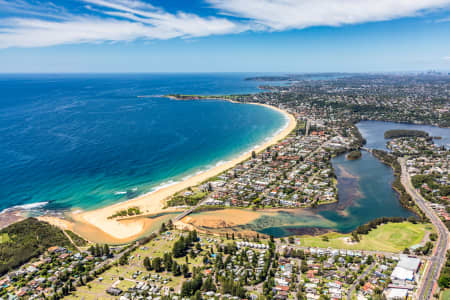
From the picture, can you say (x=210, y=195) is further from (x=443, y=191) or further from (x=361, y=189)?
(x=443, y=191)

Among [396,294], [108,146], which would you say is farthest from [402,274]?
[108,146]

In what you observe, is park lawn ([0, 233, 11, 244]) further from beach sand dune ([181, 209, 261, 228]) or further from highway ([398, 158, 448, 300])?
highway ([398, 158, 448, 300])

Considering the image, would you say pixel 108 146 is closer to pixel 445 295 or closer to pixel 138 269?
pixel 138 269

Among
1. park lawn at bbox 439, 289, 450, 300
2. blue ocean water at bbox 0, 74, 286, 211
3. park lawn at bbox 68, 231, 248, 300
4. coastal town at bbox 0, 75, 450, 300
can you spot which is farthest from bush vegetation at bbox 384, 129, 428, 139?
park lawn at bbox 68, 231, 248, 300

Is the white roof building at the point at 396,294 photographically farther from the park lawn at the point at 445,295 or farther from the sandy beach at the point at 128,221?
the sandy beach at the point at 128,221

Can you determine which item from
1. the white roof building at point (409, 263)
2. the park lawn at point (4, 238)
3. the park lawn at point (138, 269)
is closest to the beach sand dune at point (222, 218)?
the park lawn at point (138, 269)
